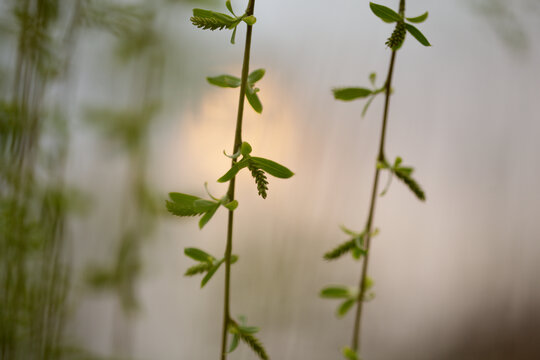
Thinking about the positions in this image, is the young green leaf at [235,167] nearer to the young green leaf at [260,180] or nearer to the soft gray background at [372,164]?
the young green leaf at [260,180]

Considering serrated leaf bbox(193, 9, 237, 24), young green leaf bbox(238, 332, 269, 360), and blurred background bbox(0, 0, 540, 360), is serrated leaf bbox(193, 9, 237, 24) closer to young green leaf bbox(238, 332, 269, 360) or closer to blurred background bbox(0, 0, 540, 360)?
young green leaf bbox(238, 332, 269, 360)

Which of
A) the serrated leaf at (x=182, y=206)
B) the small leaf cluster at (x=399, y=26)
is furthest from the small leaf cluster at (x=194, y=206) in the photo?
the small leaf cluster at (x=399, y=26)

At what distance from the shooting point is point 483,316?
49cm

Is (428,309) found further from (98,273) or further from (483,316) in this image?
(98,273)

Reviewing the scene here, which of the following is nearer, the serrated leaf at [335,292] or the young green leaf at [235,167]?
the young green leaf at [235,167]

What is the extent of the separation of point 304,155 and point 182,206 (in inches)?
12.7

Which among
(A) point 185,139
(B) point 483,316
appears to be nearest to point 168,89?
(A) point 185,139

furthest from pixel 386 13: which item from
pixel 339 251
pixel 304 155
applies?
pixel 304 155

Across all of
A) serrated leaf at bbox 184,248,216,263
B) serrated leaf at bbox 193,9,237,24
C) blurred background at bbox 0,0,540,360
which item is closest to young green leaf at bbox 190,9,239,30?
serrated leaf at bbox 193,9,237,24

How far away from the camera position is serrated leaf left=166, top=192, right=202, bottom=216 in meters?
0.19

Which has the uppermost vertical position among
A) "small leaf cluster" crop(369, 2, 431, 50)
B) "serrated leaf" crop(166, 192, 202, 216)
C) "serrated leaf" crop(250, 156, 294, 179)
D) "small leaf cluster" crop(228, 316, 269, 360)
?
"small leaf cluster" crop(369, 2, 431, 50)

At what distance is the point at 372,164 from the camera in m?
0.50

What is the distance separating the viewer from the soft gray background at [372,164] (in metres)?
0.47

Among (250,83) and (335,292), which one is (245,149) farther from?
(335,292)
